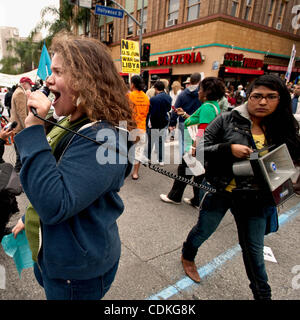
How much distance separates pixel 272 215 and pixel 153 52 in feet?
62.4

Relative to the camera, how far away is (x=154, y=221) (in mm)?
3219

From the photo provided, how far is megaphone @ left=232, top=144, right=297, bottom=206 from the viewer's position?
154cm

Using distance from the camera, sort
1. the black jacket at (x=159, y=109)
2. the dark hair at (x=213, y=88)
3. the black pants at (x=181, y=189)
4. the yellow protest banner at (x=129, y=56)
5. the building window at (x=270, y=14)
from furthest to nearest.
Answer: the building window at (x=270, y=14)
the yellow protest banner at (x=129, y=56)
the black jacket at (x=159, y=109)
the black pants at (x=181, y=189)
the dark hair at (x=213, y=88)

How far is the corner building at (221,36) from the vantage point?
45.8 ft

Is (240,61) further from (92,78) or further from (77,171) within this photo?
(77,171)

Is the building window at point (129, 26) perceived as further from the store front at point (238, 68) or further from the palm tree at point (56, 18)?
the store front at point (238, 68)

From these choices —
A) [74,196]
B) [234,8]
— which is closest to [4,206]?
[74,196]

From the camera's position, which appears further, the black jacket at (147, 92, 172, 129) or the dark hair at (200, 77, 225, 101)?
the black jacket at (147, 92, 172, 129)

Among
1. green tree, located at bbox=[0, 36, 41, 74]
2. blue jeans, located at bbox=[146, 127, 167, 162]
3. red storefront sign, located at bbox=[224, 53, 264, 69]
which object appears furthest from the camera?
green tree, located at bbox=[0, 36, 41, 74]

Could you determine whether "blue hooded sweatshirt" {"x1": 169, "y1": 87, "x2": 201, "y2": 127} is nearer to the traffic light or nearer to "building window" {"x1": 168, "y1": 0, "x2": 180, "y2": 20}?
the traffic light

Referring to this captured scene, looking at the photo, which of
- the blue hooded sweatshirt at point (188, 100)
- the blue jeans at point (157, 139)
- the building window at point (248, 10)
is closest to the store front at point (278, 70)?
the building window at point (248, 10)

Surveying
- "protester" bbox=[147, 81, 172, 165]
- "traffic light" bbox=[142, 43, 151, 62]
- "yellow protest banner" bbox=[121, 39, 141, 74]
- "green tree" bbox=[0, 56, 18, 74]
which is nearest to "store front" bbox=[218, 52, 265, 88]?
"traffic light" bbox=[142, 43, 151, 62]

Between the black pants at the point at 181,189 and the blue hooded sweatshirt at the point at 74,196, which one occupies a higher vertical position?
the blue hooded sweatshirt at the point at 74,196

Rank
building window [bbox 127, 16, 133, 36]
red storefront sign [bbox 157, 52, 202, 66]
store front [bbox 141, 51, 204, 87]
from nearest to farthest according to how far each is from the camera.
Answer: red storefront sign [bbox 157, 52, 202, 66]
store front [bbox 141, 51, 204, 87]
building window [bbox 127, 16, 133, 36]
